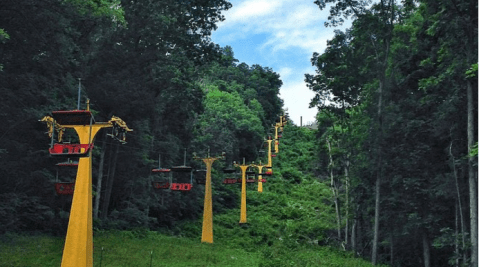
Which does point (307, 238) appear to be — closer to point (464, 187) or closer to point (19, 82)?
point (464, 187)

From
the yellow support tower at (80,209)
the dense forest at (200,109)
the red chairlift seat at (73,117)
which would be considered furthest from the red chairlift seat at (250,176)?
the red chairlift seat at (73,117)

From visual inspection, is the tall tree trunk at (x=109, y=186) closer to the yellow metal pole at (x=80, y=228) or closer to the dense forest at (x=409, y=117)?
the dense forest at (x=409, y=117)

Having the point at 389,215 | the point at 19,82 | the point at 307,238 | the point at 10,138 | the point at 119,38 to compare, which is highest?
the point at 119,38

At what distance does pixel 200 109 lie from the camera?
3133cm

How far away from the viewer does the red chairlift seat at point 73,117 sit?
501 inches

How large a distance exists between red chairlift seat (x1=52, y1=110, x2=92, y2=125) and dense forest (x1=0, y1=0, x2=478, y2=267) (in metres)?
3.99

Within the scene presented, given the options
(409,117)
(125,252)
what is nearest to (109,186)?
(125,252)

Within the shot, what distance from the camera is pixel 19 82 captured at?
18.3m

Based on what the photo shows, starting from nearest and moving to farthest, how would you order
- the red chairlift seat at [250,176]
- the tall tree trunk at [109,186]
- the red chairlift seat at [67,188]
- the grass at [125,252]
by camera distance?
the red chairlift seat at [67,188] → the grass at [125,252] → the tall tree trunk at [109,186] → the red chairlift seat at [250,176]

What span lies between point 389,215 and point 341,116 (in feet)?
23.3

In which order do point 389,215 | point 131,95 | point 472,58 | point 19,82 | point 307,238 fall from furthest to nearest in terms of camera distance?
point 307,238, point 389,215, point 131,95, point 19,82, point 472,58

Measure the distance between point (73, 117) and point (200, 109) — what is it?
60.9 ft

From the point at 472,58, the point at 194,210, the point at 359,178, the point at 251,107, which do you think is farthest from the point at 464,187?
the point at 251,107

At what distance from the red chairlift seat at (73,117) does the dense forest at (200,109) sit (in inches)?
157
